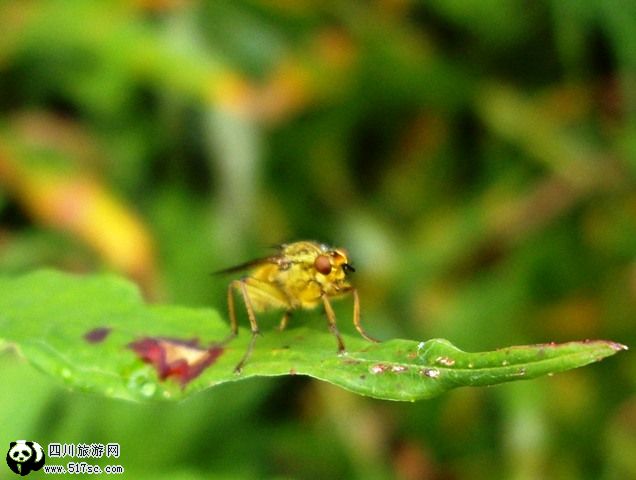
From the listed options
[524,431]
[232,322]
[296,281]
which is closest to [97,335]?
[232,322]

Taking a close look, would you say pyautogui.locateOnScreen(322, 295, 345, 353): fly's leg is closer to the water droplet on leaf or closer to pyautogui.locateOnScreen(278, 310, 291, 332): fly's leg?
pyautogui.locateOnScreen(278, 310, 291, 332): fly's leg

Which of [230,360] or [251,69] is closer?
[230,360]

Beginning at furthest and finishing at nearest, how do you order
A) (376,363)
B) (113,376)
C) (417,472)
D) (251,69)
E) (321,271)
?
(251,69) → (417,472) → (321,271) → (113,376) → (376,363)

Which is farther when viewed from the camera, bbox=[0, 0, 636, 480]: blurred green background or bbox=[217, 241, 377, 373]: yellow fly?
bbox=[0, 0, 636, 480]: blurred green background

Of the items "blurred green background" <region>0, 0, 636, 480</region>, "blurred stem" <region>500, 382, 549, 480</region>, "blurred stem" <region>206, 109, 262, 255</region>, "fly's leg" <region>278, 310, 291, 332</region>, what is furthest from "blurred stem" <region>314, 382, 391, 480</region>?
"fly's leg" <region>278, 310, 291, 332</region>

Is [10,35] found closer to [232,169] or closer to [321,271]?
[232,169]

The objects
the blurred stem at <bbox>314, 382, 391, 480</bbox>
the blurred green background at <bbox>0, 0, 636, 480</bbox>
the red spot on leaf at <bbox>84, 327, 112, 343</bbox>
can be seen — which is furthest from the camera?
the blurred green background at <bbox>0, 0, 636, 480</bbox>

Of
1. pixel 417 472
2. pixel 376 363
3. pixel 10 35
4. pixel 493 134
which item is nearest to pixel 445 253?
pixel 493 134

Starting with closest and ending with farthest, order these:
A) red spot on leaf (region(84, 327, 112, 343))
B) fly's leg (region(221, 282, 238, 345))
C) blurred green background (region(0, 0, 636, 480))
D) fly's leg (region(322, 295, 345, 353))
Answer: fly's leg (region(322, 295, 345, 353))
red spot on leaf (region(84, 327, 112, 343))
fly's leg (region(221, 282, 238, 345))
blurred green background (region(0, 0, 636, 480))
